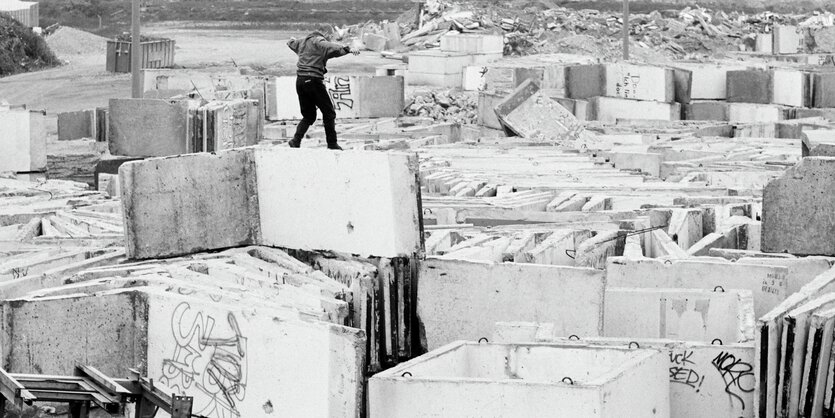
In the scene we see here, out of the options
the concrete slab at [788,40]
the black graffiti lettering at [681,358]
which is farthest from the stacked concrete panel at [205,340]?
the concrete slab at [788,40]

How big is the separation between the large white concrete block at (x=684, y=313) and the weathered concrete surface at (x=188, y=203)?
2.97 meters

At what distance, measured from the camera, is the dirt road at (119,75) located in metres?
36.5

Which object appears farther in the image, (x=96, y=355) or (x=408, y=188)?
(x=408, y=188)

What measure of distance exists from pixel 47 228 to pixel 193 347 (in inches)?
186

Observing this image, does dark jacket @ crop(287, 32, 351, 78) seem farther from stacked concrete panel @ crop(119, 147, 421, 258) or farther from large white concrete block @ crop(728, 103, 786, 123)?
large white concrete block @ crop(728, 103, 786, 123)

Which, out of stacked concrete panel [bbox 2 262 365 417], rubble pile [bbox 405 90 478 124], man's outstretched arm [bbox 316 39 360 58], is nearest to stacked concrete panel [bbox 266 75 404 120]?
rubble pile [bbox 405 90 478 124]

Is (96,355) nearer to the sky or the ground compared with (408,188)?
nearer to the ground

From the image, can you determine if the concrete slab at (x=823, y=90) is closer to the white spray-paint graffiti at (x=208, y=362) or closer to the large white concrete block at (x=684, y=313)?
the large white concrete block at (x=684, y=313)

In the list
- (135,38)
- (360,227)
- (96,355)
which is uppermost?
(135,38)

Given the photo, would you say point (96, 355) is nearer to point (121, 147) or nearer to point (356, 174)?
point (356, 174)

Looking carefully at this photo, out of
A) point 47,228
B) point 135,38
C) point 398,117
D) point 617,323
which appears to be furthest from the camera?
point 398,117

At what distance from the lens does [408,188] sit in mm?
11555

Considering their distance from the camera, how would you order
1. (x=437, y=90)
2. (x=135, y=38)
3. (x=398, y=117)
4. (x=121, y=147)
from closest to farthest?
(x=121, y=147), (x=135, y=38), (x=398, y=117), (x=437, y=90)

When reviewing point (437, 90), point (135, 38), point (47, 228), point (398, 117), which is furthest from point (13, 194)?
point (437, 90)
